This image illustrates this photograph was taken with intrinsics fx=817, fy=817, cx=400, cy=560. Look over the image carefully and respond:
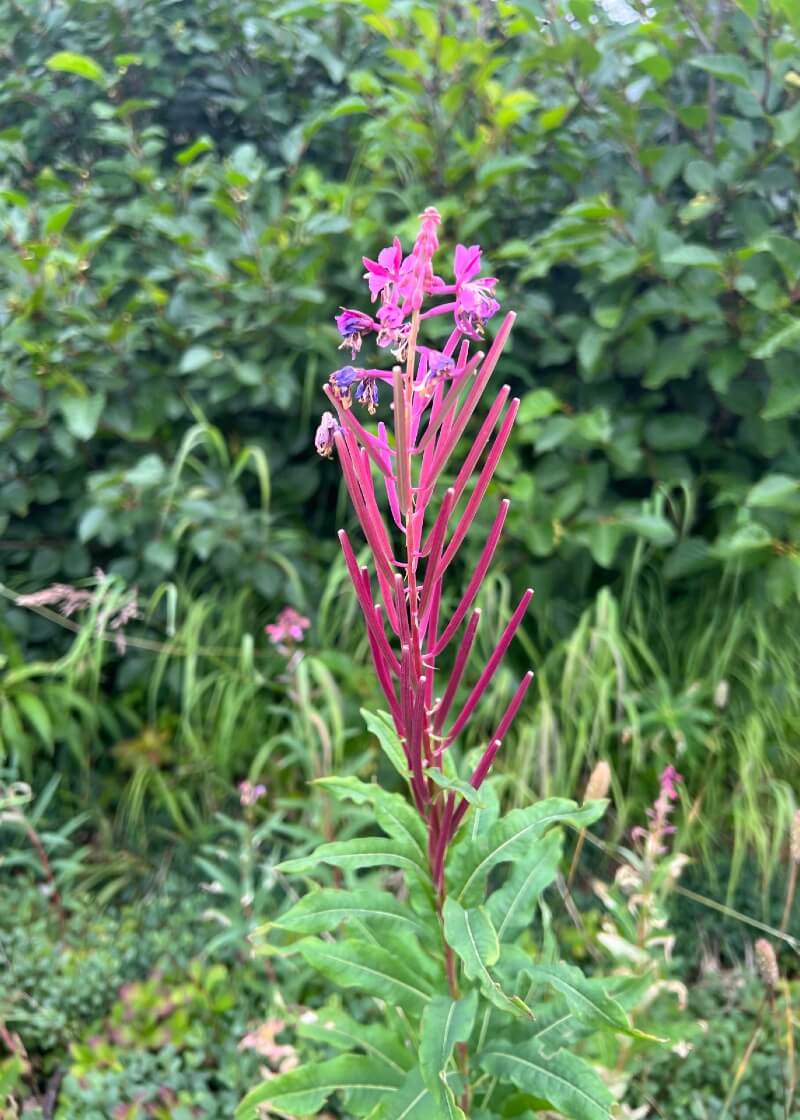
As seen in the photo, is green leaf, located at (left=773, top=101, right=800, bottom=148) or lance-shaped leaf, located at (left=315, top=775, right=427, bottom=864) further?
green leaf, located at (left=773, top=101, right=800, bottom=148)

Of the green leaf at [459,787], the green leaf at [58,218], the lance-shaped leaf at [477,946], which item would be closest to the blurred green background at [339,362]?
the green leaf at [58,218]

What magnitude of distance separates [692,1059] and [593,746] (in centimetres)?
73

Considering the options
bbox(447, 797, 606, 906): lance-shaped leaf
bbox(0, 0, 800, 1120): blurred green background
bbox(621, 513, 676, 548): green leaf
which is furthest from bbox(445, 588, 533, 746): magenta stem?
bbox(621, 513, 676, 548): green leaf

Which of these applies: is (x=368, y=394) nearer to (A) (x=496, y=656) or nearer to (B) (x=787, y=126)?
(A) (x=496, y=656)

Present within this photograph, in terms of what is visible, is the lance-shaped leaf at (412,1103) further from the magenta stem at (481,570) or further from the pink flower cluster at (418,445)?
the magenta stem at (481,570)

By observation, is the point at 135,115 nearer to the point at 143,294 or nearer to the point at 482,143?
the point at 143,294

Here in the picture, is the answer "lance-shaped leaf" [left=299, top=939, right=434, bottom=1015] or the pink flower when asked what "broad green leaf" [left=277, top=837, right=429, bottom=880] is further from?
the pink flower

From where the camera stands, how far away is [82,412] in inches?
89.5

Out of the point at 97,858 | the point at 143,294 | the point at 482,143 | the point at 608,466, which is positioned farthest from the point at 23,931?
the point at 482,143

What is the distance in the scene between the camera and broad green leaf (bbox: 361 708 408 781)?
41.3 inches

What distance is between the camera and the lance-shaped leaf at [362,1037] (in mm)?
1207

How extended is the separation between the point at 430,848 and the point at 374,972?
0.71ft

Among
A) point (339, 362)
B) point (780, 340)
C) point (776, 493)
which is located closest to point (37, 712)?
point (339, 362)

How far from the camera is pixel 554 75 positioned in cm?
226
